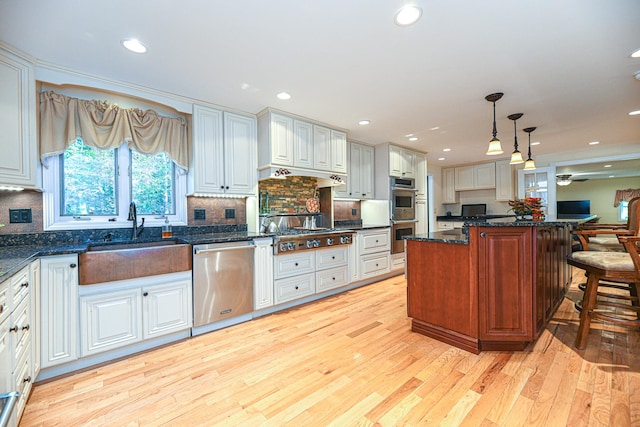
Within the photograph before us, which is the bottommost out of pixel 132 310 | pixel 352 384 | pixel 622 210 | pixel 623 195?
pixel 352 384

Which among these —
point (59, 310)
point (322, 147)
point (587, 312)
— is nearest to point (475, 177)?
point (322, 147)

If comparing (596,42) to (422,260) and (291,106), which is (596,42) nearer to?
(422,260)

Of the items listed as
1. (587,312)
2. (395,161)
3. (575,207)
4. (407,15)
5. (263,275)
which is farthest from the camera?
(575,207)

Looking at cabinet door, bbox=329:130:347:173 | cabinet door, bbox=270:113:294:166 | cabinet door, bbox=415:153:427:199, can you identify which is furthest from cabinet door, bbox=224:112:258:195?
cabinet door, bbox=415:153:427:199

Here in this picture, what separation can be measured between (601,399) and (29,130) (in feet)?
13.6

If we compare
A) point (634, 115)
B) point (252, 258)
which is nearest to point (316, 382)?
point (252, 258)

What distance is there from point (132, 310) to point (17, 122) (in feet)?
5.20

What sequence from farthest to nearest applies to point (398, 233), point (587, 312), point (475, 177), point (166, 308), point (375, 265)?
point (475, 177) → point (398, 233) → point (375, 265) → point (166, 308) → point (587, 312)

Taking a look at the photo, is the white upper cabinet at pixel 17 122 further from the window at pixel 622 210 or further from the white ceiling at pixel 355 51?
the window at pixel 622 210

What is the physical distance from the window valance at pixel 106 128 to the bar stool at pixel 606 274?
380cm

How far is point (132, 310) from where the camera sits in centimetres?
218

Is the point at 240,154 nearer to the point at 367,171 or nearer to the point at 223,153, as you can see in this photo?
the point at 223,153

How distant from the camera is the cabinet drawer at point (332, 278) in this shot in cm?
347

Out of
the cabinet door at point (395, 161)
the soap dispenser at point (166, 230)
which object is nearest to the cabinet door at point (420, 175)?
the cabinet door at point (395, 161)
